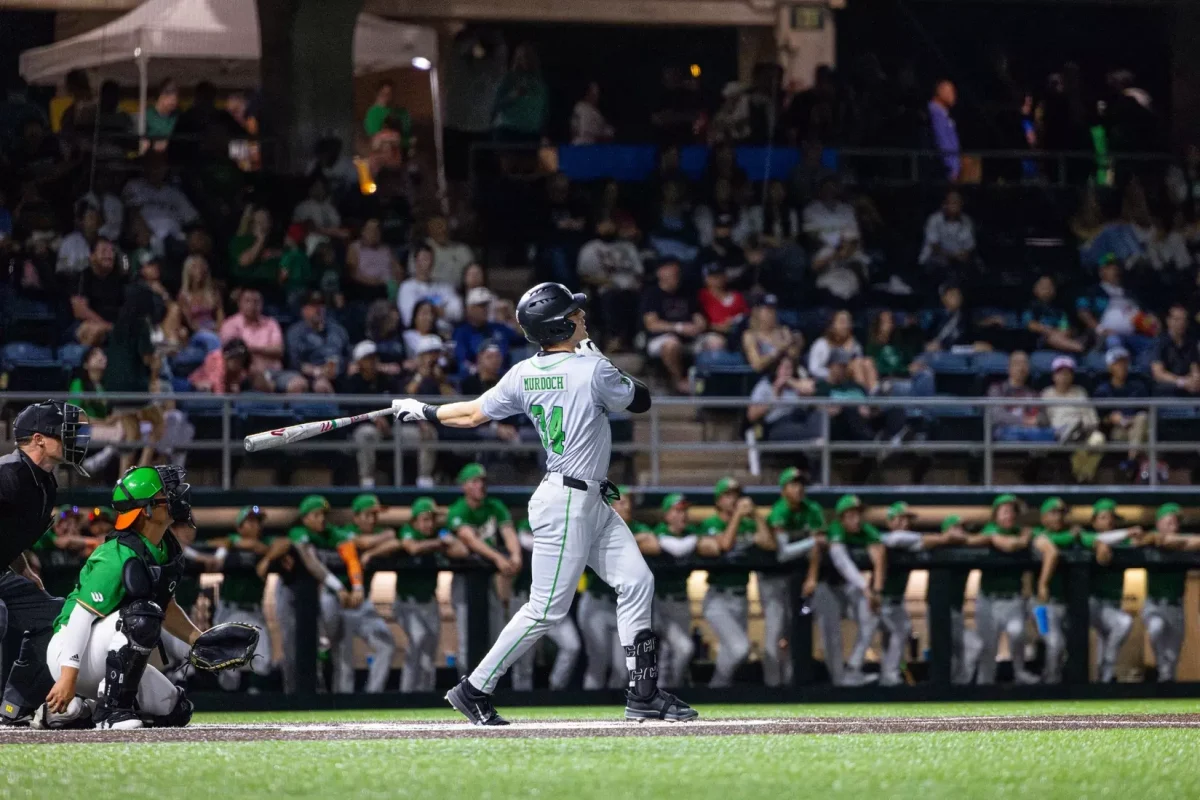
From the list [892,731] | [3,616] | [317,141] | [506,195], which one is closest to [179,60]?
[317,141]

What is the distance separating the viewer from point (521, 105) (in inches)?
705

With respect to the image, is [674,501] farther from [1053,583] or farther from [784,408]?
[1053,583]

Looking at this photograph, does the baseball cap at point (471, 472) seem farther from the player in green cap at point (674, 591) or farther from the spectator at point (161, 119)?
the spectator at point (161, 119)

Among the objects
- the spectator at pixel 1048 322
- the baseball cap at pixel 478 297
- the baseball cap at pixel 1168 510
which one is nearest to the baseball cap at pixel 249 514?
the baseball cap at pixel 478 297

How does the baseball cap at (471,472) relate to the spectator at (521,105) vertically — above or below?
below

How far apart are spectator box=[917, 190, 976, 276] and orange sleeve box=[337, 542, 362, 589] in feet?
21.6

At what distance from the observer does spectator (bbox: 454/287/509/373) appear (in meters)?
14.7

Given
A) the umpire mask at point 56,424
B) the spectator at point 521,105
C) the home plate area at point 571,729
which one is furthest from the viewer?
the spectator at point 521,105

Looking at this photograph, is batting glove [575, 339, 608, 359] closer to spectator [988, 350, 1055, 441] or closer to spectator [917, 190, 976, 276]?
spectator [988, 350, 1055, 441]

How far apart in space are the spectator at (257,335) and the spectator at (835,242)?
15.6 ft

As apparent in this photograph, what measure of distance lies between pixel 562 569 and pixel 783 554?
5529mm

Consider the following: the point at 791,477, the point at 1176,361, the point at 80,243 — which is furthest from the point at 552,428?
the point at 1176,361

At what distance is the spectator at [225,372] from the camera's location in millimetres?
14016

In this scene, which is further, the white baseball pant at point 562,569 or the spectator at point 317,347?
the spectator at point 317,347
